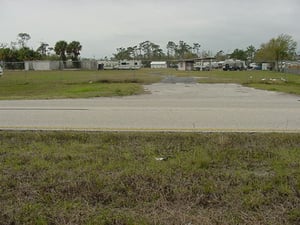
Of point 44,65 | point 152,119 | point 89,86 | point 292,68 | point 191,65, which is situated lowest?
point 152,119

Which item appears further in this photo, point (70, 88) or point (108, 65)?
point (108, 65)

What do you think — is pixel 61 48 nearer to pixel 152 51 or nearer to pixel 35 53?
pixel 35 53

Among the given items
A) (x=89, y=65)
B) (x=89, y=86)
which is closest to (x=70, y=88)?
(x=89, y=86)

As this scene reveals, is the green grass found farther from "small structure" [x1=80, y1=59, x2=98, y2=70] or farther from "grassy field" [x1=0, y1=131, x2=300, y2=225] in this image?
"small structure" [x1=80, y1=59, x2=98, y2=70]

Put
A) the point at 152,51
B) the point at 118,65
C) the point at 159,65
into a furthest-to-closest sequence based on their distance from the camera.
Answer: the point at 152,51 < the point at 159,65 < the point at 118,65

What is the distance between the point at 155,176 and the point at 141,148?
1456 mm

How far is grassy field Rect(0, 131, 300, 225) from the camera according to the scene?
3.24m

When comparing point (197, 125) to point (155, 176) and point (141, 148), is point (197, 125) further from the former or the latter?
point (155, 176)

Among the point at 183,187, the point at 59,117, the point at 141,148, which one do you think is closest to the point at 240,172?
the point at 183,187

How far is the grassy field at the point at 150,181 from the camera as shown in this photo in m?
3.24

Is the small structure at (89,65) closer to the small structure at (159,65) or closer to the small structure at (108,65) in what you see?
the small structure at (108,65)

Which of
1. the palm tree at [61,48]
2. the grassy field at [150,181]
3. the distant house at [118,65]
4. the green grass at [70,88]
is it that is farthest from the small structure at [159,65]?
the grassy field at [150,181]

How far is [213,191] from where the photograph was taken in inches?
148

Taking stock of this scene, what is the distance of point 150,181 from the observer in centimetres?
404
